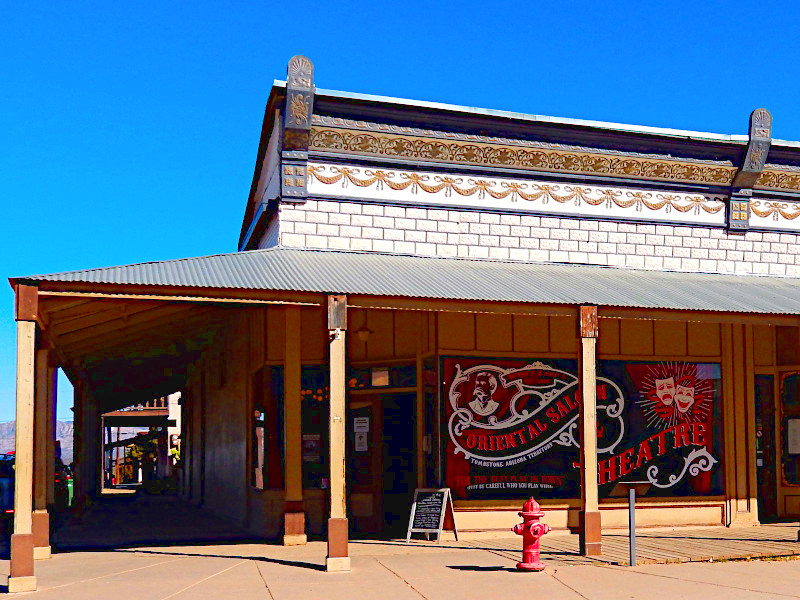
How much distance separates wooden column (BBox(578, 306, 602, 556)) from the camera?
1270 cm

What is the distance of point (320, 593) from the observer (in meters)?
10.3

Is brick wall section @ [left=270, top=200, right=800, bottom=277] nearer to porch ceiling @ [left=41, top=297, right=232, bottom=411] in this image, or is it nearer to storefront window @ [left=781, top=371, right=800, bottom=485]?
storefront window @ [left=781, top=371, right=800, bottom=485]

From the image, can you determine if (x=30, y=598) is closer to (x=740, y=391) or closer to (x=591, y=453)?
(x=591, y=453)

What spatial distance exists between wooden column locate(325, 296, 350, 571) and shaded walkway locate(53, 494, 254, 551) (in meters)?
4.18

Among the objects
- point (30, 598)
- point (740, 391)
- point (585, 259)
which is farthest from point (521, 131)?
point (30, 598)

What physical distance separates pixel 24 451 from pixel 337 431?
3527 millimetres

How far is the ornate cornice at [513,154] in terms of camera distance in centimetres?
1526

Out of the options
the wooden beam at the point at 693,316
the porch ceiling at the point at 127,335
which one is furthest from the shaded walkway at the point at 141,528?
the wooden beam at the point at 693,316

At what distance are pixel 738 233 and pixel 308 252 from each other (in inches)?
292

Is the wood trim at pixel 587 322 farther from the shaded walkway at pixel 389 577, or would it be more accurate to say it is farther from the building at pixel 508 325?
the shaded walkway at pixel 389 577

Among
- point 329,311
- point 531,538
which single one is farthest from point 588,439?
point 329,311

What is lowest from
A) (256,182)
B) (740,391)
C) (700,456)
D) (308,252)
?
(700,456)

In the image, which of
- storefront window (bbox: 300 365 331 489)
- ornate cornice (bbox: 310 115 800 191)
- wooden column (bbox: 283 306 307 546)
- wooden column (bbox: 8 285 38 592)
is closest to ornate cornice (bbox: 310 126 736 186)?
ornate cornice (bbox: 310 115 800 191)

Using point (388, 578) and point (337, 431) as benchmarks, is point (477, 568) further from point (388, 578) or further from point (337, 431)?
point (337, 431)
